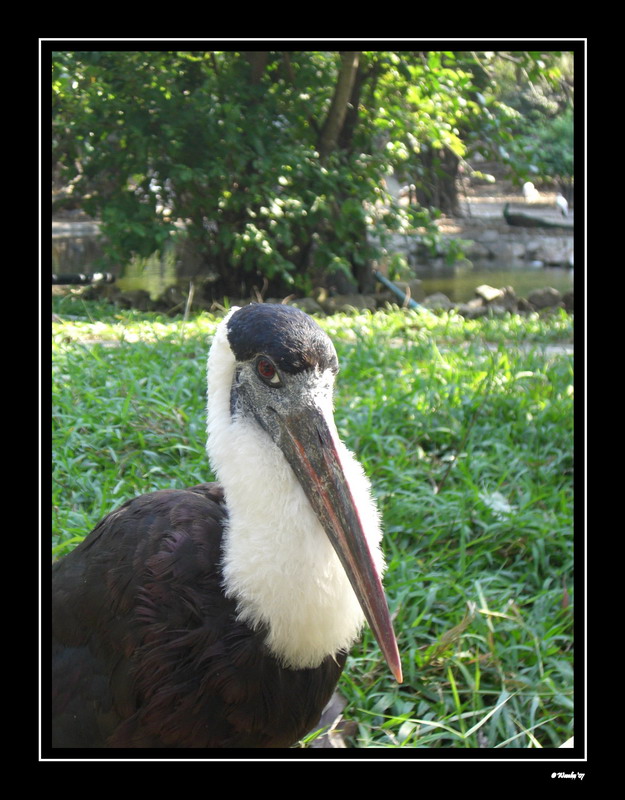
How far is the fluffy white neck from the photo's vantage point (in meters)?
1.82

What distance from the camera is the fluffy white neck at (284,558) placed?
1822 mm

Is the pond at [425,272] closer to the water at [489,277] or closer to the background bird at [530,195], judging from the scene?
the water at [489,277]

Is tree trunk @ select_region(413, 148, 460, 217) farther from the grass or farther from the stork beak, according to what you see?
the stork beak

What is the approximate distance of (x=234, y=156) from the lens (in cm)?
695

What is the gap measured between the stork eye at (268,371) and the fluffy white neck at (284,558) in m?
0.12

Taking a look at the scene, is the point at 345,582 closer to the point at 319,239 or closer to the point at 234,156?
the point at 234,156

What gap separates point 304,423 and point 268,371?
16 cm

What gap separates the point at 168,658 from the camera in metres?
1.85

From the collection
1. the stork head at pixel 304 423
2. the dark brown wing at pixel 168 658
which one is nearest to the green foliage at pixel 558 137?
the stork head at pixel 304 423

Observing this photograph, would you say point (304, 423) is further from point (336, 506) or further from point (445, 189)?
point (445, 189)

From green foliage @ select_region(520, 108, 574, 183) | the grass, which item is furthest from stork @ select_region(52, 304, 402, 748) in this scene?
green foliage @ select_region(520, 108, 574, 183)

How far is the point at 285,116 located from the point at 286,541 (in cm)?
668

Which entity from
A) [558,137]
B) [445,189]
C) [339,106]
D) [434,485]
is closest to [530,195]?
[558,137]
